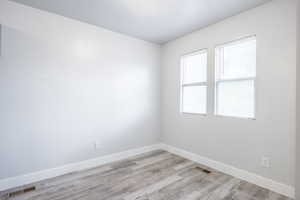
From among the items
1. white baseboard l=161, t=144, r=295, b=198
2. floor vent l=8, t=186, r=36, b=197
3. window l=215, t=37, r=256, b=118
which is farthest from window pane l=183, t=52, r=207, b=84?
floor vent l=8, t=186, r=36, b=197

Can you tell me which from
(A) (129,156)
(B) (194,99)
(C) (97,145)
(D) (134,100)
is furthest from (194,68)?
(C) (97,145)

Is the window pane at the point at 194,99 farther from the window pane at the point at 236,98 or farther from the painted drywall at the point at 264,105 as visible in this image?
the window pane at the point at 236,98

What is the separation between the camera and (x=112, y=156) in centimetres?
307

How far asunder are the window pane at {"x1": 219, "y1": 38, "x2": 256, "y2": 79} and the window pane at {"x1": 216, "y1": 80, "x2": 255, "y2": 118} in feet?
0.47

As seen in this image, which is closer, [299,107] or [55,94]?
[299,107]

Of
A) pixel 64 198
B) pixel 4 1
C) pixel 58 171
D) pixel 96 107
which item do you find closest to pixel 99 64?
pixel 96 107

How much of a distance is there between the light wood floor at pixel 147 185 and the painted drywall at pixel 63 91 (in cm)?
41

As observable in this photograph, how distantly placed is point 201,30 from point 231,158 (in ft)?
7.63

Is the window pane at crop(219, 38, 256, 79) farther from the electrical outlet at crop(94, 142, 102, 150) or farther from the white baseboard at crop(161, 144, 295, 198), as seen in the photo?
the electrical outlet at crop(94, 142, 102, 150)

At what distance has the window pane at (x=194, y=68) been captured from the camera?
3039mm

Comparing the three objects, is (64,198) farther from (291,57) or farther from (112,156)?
(291,57)

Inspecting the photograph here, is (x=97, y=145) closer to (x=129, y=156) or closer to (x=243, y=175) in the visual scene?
(x=129, y=156)

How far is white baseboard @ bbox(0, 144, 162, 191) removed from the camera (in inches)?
84.1

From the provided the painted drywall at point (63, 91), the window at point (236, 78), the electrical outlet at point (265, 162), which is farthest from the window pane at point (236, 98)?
the painted drywall at point (63, 91)
